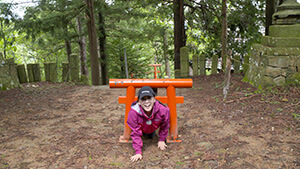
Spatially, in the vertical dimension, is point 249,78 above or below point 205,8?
below

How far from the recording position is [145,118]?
11.2 ft

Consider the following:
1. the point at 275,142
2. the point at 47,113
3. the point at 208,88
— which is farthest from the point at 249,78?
the point at 47,113

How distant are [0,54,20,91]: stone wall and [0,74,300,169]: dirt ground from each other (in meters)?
0.97

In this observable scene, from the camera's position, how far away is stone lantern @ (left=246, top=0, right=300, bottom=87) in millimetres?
5477

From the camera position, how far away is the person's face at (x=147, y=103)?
325 cm

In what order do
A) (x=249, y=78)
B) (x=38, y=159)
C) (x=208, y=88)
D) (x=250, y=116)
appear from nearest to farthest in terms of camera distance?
(x=38, y=159), (x=250, y=116), (x=249, y=78), (x=208, y=88)

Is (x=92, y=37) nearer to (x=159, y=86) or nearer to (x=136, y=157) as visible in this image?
(x=159, y=86)

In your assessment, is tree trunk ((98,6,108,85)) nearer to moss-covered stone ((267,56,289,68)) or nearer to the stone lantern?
the stone lantern

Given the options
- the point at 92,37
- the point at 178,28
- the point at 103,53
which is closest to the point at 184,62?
the point at 178,28

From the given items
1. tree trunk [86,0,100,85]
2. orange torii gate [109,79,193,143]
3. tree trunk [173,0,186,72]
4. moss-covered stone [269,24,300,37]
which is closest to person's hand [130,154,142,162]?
orange torii gate [109,79,193,143]

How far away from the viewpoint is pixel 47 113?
5.38 m

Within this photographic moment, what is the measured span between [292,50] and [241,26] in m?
4.13

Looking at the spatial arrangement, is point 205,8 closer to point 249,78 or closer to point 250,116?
point 249,78

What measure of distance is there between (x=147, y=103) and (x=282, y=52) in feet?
12.5
